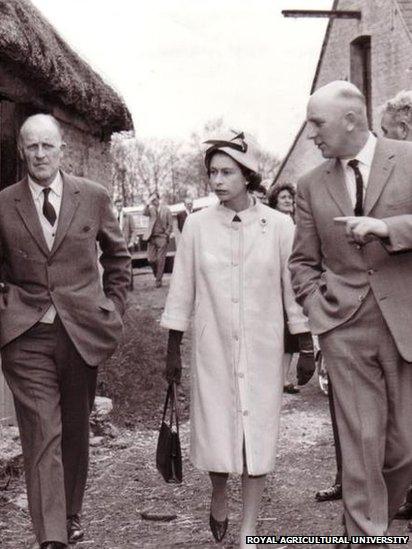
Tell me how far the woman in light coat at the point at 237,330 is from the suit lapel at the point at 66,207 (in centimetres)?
62

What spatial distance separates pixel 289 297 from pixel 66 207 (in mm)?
1176

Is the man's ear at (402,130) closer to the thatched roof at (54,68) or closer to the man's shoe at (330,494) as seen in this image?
the man's shoe at (330,494)

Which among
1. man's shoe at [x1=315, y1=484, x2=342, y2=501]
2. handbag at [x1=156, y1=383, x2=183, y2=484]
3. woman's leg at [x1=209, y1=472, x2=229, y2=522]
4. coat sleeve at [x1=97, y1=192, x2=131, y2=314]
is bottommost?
man's shoe at [x1=315, y1=484, x2=342, y2=501]

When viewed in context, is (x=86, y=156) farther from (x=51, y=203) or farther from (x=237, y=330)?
(x=237, y=330)

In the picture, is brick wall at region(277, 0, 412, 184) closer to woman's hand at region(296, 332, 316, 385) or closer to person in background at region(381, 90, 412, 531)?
person in background at region(381, 90, 412, 531)

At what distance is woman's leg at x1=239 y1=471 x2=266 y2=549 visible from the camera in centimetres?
487

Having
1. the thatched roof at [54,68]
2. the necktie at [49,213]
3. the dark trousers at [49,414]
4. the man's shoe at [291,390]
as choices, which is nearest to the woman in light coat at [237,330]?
the dark trousers at [49,414]

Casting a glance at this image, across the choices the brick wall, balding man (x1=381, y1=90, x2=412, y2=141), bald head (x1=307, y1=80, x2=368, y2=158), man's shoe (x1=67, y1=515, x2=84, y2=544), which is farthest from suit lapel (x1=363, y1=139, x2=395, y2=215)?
the brick wall

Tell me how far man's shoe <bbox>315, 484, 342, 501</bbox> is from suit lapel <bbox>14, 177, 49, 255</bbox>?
2174mm

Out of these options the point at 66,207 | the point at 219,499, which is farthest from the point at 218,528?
the point at 66,207

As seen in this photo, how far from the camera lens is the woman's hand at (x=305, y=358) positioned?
197 inches

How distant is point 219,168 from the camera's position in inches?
197

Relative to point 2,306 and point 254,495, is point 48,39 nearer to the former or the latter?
point 2,306

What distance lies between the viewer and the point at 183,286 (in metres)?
5.15
